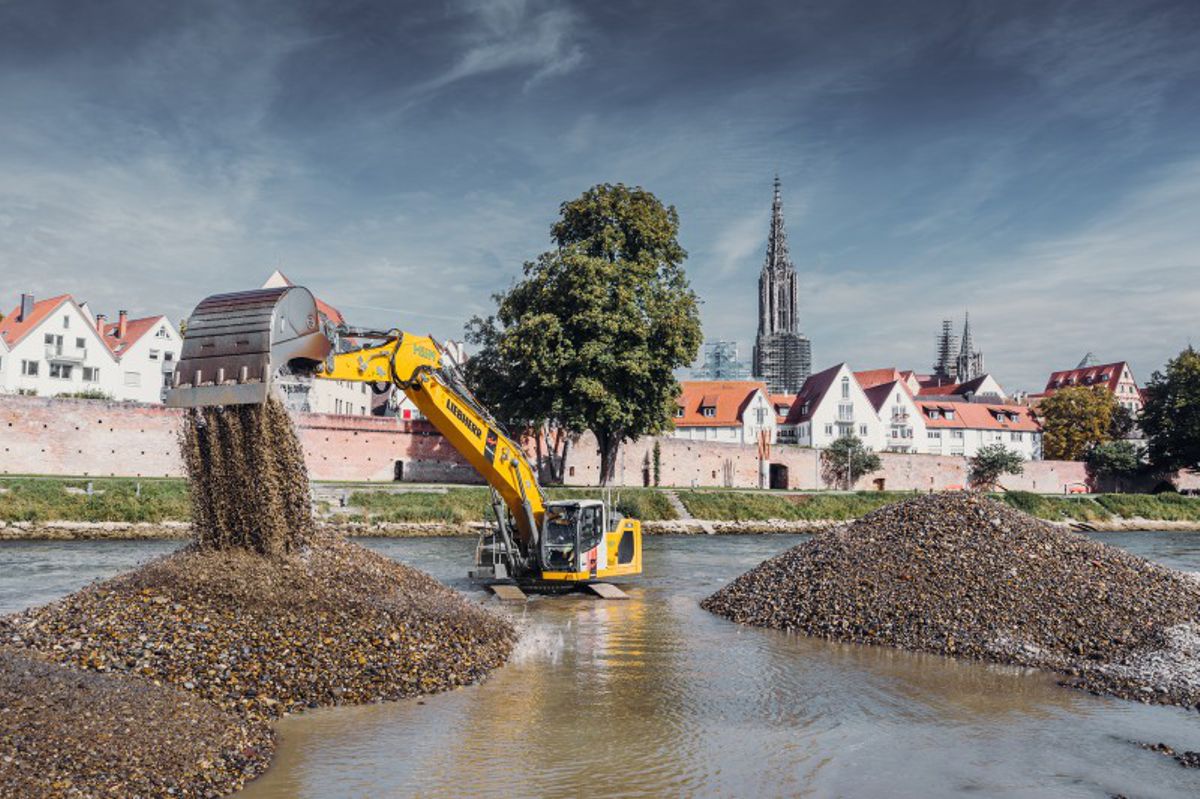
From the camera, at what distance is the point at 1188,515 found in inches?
2458

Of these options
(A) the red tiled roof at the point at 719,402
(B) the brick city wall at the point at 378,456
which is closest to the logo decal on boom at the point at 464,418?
(B) the brick city wall at the point at 378,456

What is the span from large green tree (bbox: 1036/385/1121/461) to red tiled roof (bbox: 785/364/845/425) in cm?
2158

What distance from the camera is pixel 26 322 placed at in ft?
206

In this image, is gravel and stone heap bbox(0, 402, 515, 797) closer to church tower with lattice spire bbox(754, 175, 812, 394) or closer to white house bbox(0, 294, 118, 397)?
white house bbox(0, 294, 118, 397)

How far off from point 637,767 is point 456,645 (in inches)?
170

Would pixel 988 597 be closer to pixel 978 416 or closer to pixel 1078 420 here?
pixel 1078 420

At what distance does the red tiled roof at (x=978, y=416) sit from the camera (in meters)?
95.1

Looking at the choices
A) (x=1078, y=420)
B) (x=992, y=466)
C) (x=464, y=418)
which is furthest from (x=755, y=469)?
(x=464, y=418)

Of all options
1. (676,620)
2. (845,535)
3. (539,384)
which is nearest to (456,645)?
(676,620)

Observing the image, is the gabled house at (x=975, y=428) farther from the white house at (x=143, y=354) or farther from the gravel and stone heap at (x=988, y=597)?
the gravel and stone heap at (x=988, y=597)

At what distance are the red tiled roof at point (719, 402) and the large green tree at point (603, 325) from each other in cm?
3842

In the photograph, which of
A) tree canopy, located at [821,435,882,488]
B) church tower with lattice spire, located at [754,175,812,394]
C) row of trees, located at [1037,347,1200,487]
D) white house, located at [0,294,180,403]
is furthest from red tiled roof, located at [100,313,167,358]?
church tower with lattice spire, located at [754,175,812,394]

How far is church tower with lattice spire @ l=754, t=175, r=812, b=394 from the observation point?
476 feet

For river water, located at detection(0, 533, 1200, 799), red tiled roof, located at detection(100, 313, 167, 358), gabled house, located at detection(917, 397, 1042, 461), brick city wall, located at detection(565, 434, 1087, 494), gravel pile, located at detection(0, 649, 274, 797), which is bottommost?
river water, located at detection(0, 533, 1200, 799)
